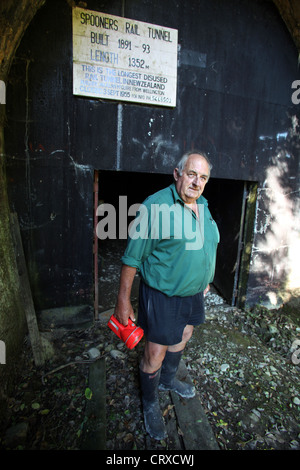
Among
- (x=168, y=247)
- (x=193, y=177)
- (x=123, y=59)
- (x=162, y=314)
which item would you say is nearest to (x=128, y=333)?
(x=162, y=314)

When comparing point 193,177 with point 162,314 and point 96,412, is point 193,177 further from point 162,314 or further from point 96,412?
point 96,412

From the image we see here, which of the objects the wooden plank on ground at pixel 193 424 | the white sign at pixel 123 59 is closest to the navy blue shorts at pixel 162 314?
the wooden plank on ground at pixel 193 424

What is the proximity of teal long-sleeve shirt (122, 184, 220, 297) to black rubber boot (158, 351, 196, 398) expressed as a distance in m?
0.94

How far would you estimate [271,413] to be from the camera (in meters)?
2.56

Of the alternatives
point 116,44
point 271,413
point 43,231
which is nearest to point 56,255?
point 43,231

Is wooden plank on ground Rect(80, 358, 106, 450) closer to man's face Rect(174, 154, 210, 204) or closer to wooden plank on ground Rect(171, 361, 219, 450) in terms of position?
wooden plank on ground Rect(171, 361, 219, 450)

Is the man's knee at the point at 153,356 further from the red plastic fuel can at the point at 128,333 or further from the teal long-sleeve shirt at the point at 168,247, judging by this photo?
the teal long-sleeve shirt at the point at 168,247

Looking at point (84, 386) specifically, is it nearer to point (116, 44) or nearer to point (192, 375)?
point (192, 375)

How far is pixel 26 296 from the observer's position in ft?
9.68

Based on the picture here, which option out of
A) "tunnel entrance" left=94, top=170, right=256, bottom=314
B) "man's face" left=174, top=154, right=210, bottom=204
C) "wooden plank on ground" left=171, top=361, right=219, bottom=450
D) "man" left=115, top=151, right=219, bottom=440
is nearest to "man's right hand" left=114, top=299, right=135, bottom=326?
"man" left=115, top=151, right=219, bottom=440

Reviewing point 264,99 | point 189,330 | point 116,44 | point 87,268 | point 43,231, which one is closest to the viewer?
point 189,330

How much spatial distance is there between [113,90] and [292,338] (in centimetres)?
434

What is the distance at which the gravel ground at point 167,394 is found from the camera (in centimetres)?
220

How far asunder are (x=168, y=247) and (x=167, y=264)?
14 cm
